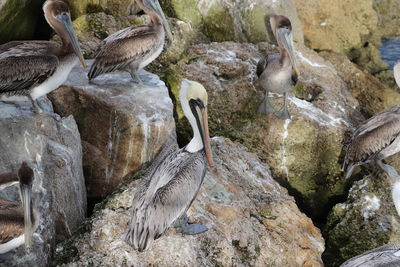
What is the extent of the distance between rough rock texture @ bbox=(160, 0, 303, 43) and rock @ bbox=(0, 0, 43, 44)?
92.7 inches

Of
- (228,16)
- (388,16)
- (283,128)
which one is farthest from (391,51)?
(283,128)

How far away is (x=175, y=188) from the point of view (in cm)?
435

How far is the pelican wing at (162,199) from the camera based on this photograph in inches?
168

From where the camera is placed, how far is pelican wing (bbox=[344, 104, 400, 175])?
6.67 meters

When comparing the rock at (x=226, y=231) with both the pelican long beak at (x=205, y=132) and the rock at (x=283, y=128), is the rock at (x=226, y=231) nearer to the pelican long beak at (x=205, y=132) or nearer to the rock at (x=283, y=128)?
the pelican long beak at (x=205, y=132)

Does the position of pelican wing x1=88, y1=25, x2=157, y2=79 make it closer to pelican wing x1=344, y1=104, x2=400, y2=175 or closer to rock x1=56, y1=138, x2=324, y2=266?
rock x1=56, y1=138, x2=324, y2=266

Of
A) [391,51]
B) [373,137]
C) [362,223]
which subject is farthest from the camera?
[391,51]

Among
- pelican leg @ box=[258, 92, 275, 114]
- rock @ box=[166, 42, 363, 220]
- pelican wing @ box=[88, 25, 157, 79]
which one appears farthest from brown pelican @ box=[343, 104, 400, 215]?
pelican wing @ box=[88, 25, 157, 79]

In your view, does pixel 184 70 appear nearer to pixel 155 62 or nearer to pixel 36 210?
pixel 155 62

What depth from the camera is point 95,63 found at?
5945 millimetres

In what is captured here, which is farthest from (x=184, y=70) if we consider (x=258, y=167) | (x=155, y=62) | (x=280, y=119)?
(x=258, y=167)

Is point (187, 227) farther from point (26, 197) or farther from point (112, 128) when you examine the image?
point (112, 128)

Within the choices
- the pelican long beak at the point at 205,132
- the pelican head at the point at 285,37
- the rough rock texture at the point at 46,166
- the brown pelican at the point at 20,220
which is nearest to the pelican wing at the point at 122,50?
the rough rock texture at the point at 46,166

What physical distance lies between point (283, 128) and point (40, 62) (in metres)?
3.56
